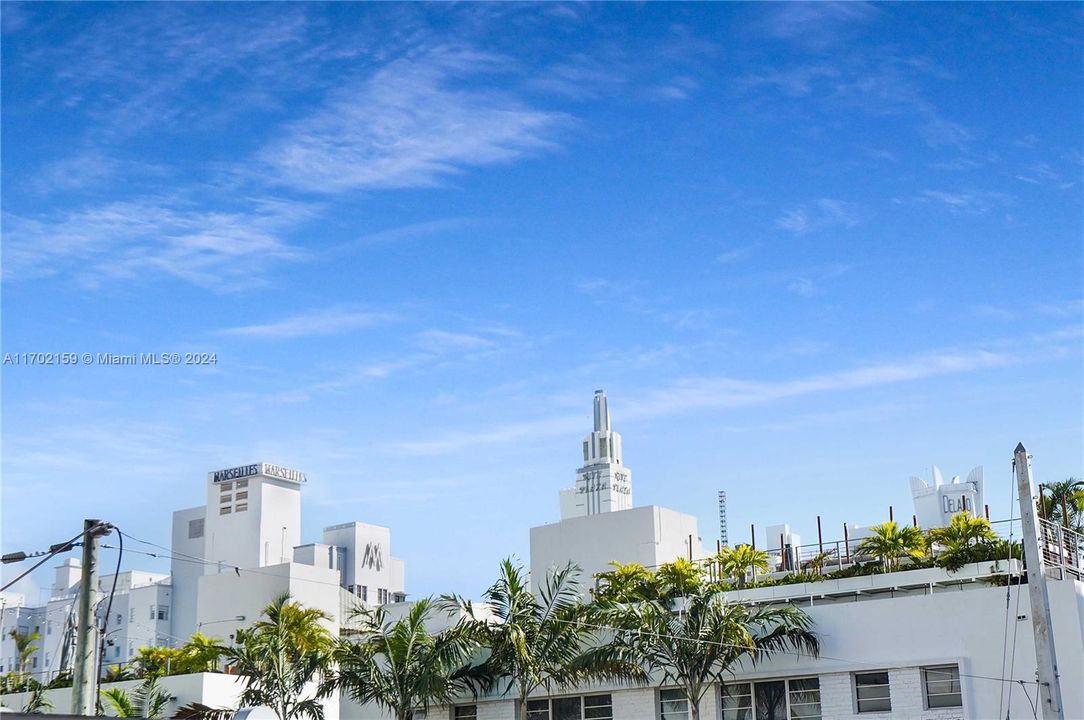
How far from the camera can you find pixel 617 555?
6644cm

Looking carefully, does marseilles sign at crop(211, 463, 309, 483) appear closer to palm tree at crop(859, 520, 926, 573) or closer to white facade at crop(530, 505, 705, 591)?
white facade at crop(530, 505, 705, 591)

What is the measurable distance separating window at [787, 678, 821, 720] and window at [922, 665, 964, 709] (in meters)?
2.67

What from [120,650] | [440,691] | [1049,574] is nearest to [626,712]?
[440,691]

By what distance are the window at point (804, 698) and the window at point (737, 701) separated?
3.57 ft

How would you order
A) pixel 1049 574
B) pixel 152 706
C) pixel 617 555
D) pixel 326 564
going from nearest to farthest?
pixel 1049 574, pixel 152 706, pixel 617 555, pixel 326 564

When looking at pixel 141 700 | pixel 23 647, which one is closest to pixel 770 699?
pixel 141 700

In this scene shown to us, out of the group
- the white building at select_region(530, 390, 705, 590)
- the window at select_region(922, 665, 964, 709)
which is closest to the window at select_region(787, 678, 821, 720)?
the window at select_region(922, 665, 964, 709)

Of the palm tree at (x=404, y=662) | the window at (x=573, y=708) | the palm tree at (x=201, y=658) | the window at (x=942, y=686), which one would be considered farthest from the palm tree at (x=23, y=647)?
the window at (x=942, y=686)

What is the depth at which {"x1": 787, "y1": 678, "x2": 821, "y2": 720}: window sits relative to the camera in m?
31.0

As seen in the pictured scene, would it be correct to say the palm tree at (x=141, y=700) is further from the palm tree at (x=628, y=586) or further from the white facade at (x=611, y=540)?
the white facade at (x=611, y=540)

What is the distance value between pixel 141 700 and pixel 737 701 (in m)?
21.5

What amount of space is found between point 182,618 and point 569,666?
82338 millimetres

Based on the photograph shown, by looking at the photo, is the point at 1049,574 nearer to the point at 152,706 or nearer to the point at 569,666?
the point at 569,666

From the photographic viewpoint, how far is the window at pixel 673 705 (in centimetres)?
3266
